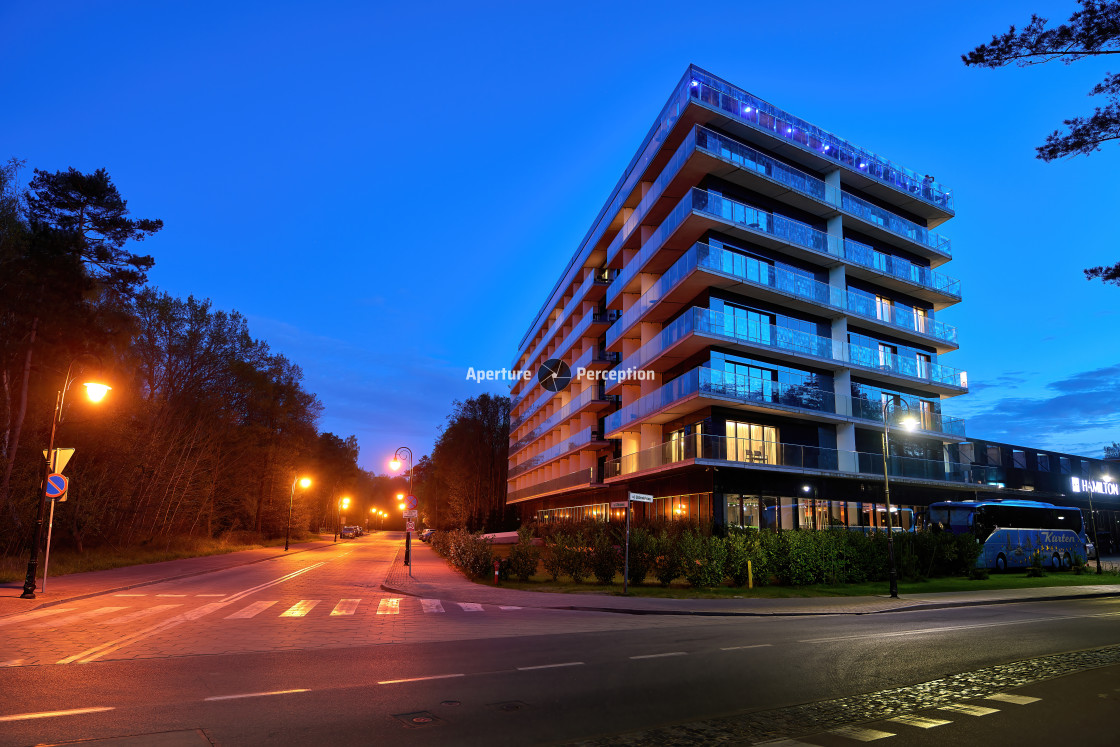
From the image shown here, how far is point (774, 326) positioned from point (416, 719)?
29.6 meters

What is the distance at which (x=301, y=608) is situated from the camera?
16.2 meters

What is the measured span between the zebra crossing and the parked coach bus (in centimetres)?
2633

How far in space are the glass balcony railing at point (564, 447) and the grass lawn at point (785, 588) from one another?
69.4 ft

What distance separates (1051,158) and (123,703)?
615 inches

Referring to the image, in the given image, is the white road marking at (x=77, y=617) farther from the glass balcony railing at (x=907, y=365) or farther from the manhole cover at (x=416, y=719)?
the glass balcony railing at (x=907, y=365)

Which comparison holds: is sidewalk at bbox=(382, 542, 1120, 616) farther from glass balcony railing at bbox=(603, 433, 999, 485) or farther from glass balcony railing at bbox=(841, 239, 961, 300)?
glass balcony railing at bbox=(841, 239, 961, 300)

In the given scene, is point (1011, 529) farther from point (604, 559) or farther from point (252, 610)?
point (252, 610)

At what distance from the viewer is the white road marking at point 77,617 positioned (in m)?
12.8

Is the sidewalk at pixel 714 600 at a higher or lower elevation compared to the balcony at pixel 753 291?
lower

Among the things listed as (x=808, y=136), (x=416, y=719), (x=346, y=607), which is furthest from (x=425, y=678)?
(x=808, y=136)

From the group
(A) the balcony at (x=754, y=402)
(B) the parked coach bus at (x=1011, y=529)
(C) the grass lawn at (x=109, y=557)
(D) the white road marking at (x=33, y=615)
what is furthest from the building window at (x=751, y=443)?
(C) the grass lawn at (x=109, y=557)

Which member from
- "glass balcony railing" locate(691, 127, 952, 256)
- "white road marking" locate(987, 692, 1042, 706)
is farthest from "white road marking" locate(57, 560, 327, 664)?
"glass balcony railing" locate(691, 127, 952, 256)

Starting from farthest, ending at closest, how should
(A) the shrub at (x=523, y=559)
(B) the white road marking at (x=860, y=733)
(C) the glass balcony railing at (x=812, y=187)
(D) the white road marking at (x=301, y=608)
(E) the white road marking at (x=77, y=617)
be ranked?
1. (C) the glass balcony railing at (x=812, y=187)
2. (A) the shrub at (x=523, y=559)
3. (D) the white road marking at (x=301, y=608)
4. (E) the white road marking at (x=77, y=617)
5. (B) the white road marking at (x=860, y=733)

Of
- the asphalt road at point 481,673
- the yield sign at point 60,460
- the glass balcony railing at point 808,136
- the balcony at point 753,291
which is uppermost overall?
the glass balcony railing at point 808,136
